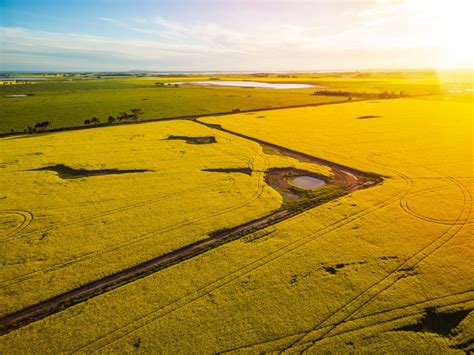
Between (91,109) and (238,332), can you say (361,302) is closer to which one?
(238,332)

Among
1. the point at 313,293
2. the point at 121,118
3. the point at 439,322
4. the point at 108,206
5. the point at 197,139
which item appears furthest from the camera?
the point at 121,118

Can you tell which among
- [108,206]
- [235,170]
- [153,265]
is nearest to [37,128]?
[108,206]

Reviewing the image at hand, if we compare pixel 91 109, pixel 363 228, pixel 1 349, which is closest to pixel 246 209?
pixel 363 228

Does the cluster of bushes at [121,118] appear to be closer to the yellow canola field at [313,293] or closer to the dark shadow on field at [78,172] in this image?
the dark shadow on field at [78,172]

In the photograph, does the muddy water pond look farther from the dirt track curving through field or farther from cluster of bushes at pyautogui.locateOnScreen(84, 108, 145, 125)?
cluster of bushes at pyautogui.locateOnScreen(84, 108, 145, 125)

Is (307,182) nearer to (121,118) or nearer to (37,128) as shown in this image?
(121,118)

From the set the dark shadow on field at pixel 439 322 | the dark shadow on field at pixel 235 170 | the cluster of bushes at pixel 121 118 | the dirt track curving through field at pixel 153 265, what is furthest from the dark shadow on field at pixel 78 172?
the cluster of bushes at pixel 121 118
